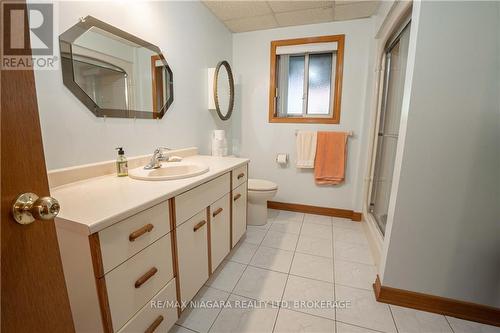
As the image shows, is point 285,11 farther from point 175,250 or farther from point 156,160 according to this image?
point 175,250

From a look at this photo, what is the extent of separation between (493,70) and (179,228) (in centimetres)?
168

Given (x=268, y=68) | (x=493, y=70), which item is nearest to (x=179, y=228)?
(x=493, y=70)

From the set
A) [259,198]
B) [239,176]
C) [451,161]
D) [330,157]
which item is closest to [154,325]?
[239,176]

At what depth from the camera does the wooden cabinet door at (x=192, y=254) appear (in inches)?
45.0

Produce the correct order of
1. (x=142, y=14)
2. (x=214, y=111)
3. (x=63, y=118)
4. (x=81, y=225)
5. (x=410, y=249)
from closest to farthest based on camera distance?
(x=81, y=225), (x=63, y=118), (x=410, y=249), (x=142, y=14), (x=214, y=111)

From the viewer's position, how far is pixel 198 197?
124 cm

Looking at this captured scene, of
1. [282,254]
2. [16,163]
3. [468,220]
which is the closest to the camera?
[16,163]

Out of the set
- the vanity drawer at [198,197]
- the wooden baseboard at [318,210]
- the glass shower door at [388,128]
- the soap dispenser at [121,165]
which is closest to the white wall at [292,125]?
the wooden baseboard at [318,210]

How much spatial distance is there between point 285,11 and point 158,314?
2563 millimetres

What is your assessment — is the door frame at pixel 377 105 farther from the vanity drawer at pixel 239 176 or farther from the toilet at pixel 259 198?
the vanity drawer at pixel 239 176

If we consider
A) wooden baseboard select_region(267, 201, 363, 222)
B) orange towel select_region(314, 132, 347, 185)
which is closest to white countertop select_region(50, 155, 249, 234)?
orange towel select_region(314, 132, 347, 185)

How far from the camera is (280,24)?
245 centimetres

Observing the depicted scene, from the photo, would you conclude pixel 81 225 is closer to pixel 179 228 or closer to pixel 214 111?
pixel 179 228

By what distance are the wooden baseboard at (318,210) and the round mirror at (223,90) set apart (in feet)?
4.19
